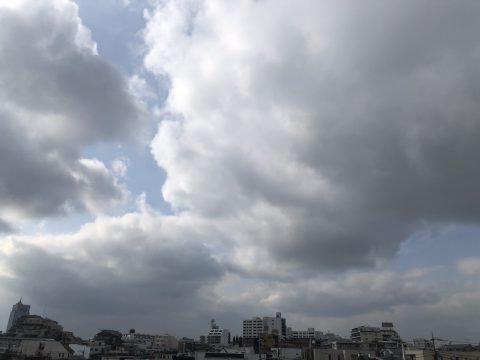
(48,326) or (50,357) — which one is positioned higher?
(48,326)

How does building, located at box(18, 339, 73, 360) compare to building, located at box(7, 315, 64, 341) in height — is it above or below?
below

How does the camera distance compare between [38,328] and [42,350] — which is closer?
[42,350]

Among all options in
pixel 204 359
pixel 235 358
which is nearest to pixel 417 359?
pixel 235 358

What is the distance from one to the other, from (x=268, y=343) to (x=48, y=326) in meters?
97.9

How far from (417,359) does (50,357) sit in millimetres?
94654

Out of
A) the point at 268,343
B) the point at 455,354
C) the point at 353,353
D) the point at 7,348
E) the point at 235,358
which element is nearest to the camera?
the point at 455,354

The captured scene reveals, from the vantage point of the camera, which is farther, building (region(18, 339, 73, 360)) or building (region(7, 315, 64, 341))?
building (region(7, 315, 64, 341))

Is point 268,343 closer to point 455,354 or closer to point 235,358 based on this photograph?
point 235,358

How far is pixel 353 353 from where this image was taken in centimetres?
12212

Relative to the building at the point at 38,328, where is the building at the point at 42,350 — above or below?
below

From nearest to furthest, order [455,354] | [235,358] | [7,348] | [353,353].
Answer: [455,354], [235,358], [7,348], [353,353]

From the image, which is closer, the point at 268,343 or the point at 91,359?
the point at 91,359

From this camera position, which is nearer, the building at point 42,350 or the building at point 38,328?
the building at point 42,350

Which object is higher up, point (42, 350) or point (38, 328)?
point (38, 328)
